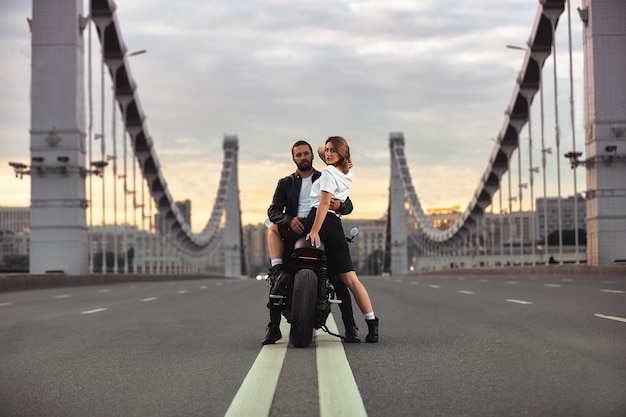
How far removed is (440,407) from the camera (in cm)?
463

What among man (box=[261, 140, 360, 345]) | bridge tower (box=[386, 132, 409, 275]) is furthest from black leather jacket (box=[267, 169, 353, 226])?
bridge tower (box=[386, 132, 409, 275])

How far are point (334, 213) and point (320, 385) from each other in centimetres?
222

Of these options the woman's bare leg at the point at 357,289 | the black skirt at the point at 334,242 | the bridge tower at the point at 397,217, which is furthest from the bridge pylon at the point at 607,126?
the bridge tower at the point at 397,217

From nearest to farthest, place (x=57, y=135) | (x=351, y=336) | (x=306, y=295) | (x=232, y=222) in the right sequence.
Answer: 1. (x=306, y=295)
2. (x=351, y=336)
3. (x=57, y=135)
4. (x=232, y=222)

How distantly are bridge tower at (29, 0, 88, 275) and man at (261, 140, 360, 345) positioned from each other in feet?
106

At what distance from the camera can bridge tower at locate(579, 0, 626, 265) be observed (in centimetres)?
3906

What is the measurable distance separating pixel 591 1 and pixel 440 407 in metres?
37.1

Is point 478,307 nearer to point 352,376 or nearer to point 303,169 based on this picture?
point 303,169

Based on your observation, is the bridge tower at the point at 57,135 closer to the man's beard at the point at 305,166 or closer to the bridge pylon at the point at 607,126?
the bridge pylon at the point at 607,126

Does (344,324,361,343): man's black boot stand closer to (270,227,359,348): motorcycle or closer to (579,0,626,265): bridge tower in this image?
(270,227,359,348): motorcycle

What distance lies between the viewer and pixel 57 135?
3888 cm

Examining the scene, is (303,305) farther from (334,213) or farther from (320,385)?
(320,385)

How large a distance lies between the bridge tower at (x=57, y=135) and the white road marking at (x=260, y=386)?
33135 millimetres

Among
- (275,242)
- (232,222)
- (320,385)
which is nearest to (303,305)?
(275,242)
